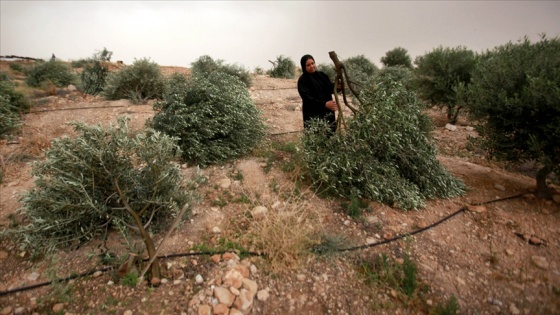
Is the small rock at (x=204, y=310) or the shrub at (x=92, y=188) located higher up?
the shrub at (x=92, y=188)

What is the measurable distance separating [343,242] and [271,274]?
87 cm

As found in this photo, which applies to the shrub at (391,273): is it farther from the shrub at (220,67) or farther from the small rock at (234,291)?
the shrub at (220,67)

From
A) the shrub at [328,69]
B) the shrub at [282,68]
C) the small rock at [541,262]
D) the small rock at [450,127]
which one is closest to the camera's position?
the small rock at [541,262]

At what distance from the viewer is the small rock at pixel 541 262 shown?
116 inches

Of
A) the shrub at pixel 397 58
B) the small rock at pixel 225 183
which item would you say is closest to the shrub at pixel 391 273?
the small rock at pixel 225 183

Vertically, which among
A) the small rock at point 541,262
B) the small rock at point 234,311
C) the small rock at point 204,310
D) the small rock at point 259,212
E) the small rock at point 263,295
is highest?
the small rock at point 259,212

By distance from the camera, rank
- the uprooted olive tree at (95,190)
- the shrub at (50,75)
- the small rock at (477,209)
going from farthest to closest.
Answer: the shrub at (50,75) < the small rock at (477,209) < the uprooted olive tree at (95,190)

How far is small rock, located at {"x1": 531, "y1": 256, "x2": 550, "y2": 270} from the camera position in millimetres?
2954

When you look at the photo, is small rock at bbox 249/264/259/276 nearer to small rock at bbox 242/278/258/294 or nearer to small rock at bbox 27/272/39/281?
small rock at bbox 242/278/258/294

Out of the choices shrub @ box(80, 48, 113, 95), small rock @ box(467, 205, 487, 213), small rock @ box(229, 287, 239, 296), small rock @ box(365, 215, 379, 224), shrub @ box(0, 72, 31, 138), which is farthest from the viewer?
shrub @ box(80, 48, 113, 95)

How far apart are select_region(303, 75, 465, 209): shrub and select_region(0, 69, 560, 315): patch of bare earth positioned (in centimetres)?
22

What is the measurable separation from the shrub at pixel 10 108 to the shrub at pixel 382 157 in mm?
Result: 5746

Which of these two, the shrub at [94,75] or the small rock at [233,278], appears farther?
the shrub at [94,75]

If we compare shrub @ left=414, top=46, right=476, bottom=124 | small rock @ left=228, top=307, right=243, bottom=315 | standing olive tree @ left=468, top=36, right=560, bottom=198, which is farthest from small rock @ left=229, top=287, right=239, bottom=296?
shrub @ left=414, top=46, right=476, bottom=124
